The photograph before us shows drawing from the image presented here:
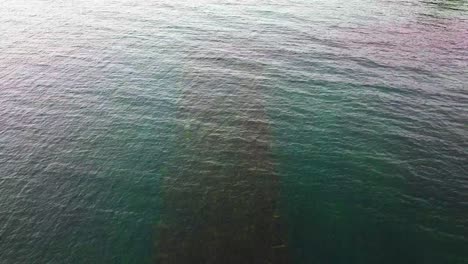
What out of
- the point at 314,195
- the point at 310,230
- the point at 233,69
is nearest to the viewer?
the point at 310,230

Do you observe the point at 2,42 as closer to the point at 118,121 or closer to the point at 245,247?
the point at 118,121

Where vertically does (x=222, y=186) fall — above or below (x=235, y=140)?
below

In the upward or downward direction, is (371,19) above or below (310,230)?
→ above

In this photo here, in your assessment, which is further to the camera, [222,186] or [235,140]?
[235,140]

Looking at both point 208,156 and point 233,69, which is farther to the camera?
point 233,69

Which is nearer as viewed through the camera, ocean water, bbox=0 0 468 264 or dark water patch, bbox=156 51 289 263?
dark water patch, bbox=156 51 289 263

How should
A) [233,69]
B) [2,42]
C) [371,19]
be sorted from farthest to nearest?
[371,19] → [2,42] → [233,69]

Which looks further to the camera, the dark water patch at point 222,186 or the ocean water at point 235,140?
the ocean water at point 235,140

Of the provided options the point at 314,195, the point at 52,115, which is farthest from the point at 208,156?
the point at 52,115
